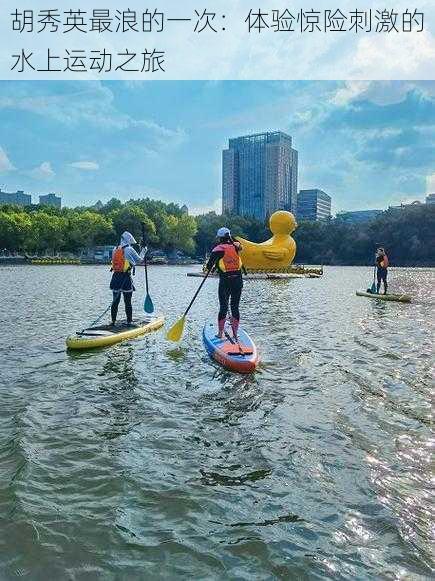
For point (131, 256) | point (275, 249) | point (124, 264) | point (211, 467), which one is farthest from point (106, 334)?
point (275, 249)

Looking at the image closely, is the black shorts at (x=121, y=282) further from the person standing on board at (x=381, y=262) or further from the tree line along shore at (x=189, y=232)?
the tree line along shore at (x=189, y=232)

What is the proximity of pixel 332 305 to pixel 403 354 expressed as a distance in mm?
13364

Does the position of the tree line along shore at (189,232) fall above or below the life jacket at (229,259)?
above

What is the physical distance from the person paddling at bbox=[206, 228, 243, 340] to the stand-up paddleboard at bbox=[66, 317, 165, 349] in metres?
3.08

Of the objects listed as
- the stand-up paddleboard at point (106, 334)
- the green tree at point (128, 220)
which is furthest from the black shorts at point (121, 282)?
the green tree at point (128, 220)

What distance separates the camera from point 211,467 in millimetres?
6094

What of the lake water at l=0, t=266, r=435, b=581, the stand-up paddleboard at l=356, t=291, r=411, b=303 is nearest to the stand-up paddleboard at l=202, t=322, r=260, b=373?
the lake water at l=0, t=266, r=435, b=581

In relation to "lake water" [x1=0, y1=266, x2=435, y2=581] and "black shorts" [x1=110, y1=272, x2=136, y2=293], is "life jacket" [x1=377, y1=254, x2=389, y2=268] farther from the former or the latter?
"black shorts" [x1=110, y1=272, x2=136, y2=293]

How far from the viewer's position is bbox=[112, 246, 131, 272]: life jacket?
47.2ft

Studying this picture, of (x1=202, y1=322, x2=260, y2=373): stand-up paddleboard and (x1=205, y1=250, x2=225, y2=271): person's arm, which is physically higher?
(x1=205, y1=250, x2=225, y2=271): person's arm

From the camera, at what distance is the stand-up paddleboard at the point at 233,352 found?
419 inches

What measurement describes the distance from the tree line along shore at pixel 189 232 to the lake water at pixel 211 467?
82943mm

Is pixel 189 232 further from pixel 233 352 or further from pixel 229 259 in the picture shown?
pixel 233 352

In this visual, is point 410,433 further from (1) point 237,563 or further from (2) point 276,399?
(1) point 237,563
